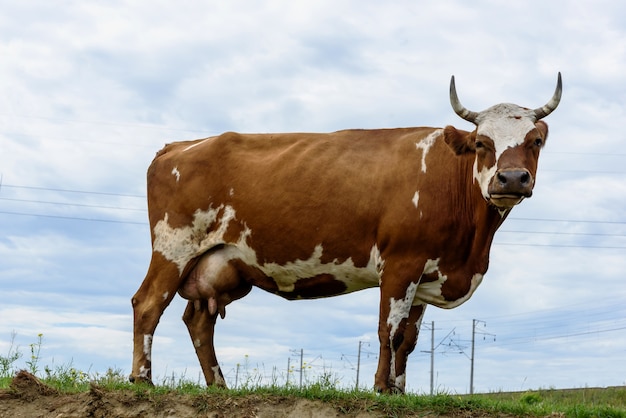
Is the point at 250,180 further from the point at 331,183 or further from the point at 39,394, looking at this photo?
the point at 39,394

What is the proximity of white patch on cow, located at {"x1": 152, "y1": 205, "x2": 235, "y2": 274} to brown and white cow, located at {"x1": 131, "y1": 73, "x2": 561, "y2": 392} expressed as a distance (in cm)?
1

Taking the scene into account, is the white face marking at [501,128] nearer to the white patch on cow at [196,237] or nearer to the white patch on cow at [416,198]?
the white patch on cow at [416,198]

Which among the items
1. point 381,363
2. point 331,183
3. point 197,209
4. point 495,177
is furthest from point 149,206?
point 495,177

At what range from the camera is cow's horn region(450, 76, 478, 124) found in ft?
37.1

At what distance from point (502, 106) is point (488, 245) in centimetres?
→ 191

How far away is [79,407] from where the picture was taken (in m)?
10.5

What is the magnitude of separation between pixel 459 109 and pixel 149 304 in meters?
5.25

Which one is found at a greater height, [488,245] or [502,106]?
[502,106]

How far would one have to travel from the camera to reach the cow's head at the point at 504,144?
401 inches

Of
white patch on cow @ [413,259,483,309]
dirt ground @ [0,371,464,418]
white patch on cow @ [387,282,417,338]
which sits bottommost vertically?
dirt ground @ [0,371,464,418]

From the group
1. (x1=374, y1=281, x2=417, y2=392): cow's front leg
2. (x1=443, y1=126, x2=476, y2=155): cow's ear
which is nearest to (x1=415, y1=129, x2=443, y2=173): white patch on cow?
(x1=443, y1=126, x2=476, y2=155): cow's ear

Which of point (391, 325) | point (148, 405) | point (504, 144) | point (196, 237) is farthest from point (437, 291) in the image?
point (148, 405)

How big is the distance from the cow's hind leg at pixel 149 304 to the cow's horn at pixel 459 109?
4.64 metres

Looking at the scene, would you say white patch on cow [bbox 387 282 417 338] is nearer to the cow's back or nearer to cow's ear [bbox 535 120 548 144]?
the cow's back
